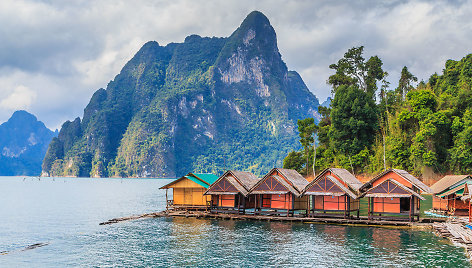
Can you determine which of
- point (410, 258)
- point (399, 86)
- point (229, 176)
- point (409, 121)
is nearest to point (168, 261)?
point (410, 258)

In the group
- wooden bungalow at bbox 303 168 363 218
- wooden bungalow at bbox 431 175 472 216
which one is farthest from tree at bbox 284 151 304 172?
wooden bungalow at bbox 303 168 363 218

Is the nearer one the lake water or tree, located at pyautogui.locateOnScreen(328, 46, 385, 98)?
the lake water

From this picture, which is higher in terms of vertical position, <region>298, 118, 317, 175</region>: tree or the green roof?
<region>298, 118, 317, 175</region>: tree

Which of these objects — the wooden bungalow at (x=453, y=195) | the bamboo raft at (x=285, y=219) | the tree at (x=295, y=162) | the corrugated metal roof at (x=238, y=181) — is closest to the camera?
the bamboo raft at (x=285, y=219)

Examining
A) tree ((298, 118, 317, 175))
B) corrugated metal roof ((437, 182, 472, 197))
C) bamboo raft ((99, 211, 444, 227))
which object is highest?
tree ((298, 118, 317, 175))

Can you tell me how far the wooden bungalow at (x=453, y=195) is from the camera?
1558 inches

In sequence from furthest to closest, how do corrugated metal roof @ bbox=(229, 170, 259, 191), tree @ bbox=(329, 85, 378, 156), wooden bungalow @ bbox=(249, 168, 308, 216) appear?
tree @ bbox=(329, 85, 378, 156) → corrugated metal roof @ bbox=(229, 170, 259, 191) → wooden bungalow @ bbox=(249, 168, 308, 216)

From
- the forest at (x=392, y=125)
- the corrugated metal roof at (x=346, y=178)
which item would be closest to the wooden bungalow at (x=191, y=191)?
the corrugated metal roof at (x=346, y=178)

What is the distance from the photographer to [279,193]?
3925 centimetres

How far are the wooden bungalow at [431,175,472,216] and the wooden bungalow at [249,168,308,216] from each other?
45.8 ft

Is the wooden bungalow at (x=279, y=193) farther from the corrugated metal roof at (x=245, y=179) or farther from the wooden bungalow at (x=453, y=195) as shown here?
the wooden bungalow at (x=453, y=195)

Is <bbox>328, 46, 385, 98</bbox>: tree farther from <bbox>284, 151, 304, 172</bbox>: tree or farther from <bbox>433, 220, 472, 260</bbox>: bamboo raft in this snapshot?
<bbox>433, 220, 472, 260</bbox>: bamboo raft

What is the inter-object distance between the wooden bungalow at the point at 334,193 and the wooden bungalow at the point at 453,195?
30.1ft

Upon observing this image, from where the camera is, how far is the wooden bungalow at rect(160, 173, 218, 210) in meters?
44.4
